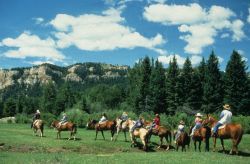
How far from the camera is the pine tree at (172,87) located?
9344cm

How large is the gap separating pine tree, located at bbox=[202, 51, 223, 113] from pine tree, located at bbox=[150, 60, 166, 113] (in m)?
16.9

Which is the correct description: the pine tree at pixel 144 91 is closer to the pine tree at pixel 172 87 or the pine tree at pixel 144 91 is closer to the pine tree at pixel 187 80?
the pine tree at pixel 172 87

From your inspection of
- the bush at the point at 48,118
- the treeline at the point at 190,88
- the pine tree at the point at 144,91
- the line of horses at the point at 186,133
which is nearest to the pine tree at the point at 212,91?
the treeline at the point at 190,88

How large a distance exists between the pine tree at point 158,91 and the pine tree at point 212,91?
16.9m

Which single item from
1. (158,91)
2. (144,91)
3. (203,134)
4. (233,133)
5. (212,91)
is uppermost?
(144,91)

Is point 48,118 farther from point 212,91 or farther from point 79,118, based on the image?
point 212,91

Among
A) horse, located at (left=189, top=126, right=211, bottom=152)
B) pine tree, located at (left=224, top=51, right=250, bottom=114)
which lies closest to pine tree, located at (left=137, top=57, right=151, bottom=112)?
pine tree, located at (left=224, top=51, right=250, bottom=114)

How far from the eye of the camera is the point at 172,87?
94.3 metres

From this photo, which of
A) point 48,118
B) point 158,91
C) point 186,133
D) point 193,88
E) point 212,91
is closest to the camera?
point 186,133

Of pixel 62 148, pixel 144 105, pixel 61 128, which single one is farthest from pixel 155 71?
pixel 62 148

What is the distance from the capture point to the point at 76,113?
83.4 m

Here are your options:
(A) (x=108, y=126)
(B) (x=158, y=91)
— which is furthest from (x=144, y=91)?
(A) (x=108, y=126)

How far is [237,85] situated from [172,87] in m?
19.6

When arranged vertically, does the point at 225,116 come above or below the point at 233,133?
above
